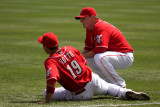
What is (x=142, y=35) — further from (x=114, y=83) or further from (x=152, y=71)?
(x=114, y=83)

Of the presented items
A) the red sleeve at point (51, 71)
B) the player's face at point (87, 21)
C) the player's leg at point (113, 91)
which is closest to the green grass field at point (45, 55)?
the player's leg at point (113, 91)

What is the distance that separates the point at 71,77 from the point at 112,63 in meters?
1.30

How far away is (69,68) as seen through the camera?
6.50 metres

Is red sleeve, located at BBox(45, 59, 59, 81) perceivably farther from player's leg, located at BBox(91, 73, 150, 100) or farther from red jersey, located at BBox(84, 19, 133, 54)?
red jersey, located at BBox(84, 19, 133, 54)

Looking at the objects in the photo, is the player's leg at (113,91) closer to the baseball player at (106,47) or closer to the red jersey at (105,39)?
the baseball player at (106,47)

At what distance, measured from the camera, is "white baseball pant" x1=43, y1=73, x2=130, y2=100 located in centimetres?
673

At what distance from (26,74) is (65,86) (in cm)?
320

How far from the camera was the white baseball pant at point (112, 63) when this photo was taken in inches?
290

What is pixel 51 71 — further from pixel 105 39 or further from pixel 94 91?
pixel 105 39

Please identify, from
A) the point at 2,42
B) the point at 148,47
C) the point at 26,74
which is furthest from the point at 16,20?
the point at 26,74

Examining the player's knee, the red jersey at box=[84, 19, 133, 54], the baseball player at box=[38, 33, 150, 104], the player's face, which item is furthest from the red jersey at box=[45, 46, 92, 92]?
the player's face

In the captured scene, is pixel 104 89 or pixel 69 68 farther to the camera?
pixel 104 89

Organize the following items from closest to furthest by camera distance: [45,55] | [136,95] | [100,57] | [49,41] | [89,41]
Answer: [49,41] → [136,95] → [100,57] → [89,41] → [45,55]

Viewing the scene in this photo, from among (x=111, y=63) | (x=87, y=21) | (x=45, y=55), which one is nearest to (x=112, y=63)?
(x=111, y=63)
